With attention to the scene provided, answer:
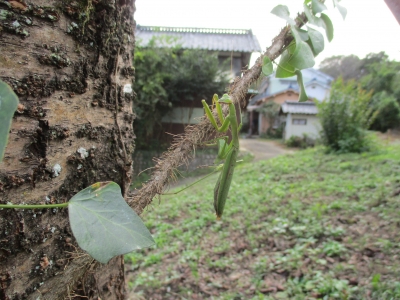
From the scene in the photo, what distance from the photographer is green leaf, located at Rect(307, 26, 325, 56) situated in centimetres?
57

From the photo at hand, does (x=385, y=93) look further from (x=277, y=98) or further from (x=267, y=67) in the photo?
(x=267, y=67)

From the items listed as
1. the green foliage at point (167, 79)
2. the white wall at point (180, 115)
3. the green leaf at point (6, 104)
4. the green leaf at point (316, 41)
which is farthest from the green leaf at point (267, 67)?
the white wall at point (180, 115)

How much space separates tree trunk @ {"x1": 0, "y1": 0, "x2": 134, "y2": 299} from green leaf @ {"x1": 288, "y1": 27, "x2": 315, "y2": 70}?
13.3 inches

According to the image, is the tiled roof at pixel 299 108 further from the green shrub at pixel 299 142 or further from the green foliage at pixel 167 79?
the green foliage at pixel 167 79

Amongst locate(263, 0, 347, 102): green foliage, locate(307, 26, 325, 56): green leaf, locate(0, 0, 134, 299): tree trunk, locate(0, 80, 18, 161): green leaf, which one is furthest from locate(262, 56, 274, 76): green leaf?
locate(0, 80, 18, 161): green leaf

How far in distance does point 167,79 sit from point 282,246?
424 cm

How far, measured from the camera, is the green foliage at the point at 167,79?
5.18 meters

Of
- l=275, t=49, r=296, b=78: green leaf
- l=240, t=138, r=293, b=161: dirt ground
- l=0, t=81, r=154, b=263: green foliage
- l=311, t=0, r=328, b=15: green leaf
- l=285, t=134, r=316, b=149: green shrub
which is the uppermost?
l=311, t=0, r=328, b=15: green leaf

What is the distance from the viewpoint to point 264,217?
2.43m

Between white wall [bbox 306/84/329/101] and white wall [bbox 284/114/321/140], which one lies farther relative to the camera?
white wall [bbox 306/84/329/101]

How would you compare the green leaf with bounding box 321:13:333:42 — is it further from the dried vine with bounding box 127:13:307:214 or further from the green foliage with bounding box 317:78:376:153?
the green foliage with bounding box 317:78:376:153

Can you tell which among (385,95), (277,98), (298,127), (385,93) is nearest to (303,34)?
(298,127)

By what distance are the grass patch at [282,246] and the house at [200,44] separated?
309 centimetres

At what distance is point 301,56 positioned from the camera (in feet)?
1.74
